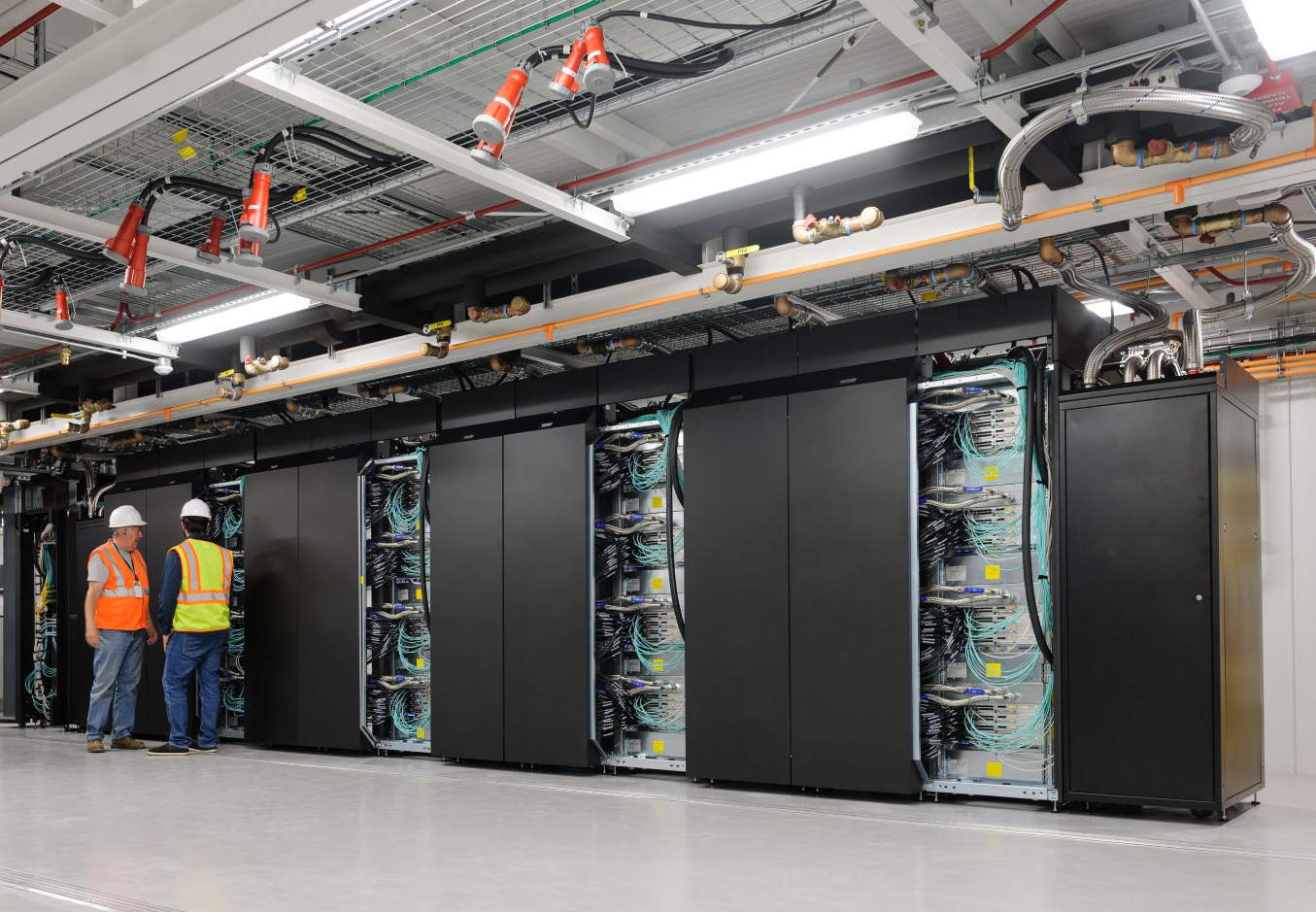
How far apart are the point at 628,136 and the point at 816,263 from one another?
109 cm

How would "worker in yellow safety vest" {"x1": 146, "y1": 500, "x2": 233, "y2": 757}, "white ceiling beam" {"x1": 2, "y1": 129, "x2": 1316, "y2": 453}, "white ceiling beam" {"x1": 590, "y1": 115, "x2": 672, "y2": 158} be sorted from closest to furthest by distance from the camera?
"white ceiling beam" {"x1": 2, "y1": 129, "x2": 1316, "y2": 453} < "white ceiling beam" {"x1": 590, "y1": 115, "x2": 672, "y2": 158} < "worker in yellow safety vest" {"x1": 146, "y1": 500, "x2": 233, "y2": 757}

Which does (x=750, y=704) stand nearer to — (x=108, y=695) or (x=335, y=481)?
(x=335, y=481)

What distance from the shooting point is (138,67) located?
3.09 metres

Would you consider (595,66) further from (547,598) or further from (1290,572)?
(1290,572)

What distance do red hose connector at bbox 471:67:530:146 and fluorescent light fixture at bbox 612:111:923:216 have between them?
56.2 inches

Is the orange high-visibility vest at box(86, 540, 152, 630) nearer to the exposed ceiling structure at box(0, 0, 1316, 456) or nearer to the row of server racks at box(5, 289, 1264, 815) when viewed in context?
the row of server racks at box(5, 289, 1264, 815)

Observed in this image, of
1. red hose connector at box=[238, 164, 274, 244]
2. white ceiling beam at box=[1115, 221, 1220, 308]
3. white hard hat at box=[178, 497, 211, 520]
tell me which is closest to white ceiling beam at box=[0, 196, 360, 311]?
red hose connector at box=[238, 164, 274, 244]

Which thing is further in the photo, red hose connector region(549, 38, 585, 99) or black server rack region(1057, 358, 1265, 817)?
black server rack region(1057, 358, 1265, 817)

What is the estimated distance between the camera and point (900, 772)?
5.16 metres

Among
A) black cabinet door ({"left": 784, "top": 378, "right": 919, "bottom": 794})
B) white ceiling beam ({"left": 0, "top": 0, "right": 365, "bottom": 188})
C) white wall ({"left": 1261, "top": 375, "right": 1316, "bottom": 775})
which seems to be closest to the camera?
white ceiling beam ({"left": 0, "top": 0, "right": 365, "bottom": 188})

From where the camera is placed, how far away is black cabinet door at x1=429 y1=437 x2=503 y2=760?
6.71m

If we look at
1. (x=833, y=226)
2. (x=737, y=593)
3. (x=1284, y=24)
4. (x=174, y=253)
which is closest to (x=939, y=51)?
(x=1284, y=24)

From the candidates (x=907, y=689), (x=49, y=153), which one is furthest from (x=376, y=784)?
(x=49, y=153)

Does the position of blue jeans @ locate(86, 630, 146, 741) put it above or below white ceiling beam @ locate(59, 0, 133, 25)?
below
